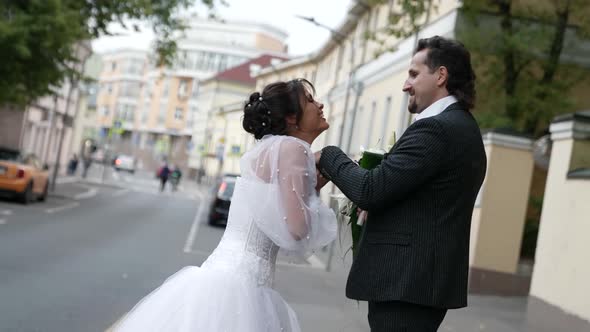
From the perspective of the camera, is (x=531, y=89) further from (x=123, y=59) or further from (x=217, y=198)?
(x=123, y=59)

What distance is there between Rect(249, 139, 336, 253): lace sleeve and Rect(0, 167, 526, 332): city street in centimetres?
62

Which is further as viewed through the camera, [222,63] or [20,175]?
[222,63]

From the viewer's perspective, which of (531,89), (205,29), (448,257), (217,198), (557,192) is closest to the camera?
(448,257)

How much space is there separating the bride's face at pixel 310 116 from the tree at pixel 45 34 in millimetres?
21256

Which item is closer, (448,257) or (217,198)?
(448,257)

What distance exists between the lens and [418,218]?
3805 millimetres

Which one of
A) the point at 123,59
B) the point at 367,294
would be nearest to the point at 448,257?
the point at 367,294

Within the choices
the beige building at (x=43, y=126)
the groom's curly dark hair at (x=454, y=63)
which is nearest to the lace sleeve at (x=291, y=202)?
the groom's curly dark hair at (x=454, y=63)

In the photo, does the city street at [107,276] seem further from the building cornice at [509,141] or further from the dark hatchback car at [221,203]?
the dark hatchback car at [221,203]

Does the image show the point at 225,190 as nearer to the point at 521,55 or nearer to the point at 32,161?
the point at 32,161

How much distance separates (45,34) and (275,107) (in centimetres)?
2252

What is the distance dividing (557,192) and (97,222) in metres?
13.7

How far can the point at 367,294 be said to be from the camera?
12.7 ft

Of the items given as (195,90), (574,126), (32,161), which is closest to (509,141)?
(574,126)
